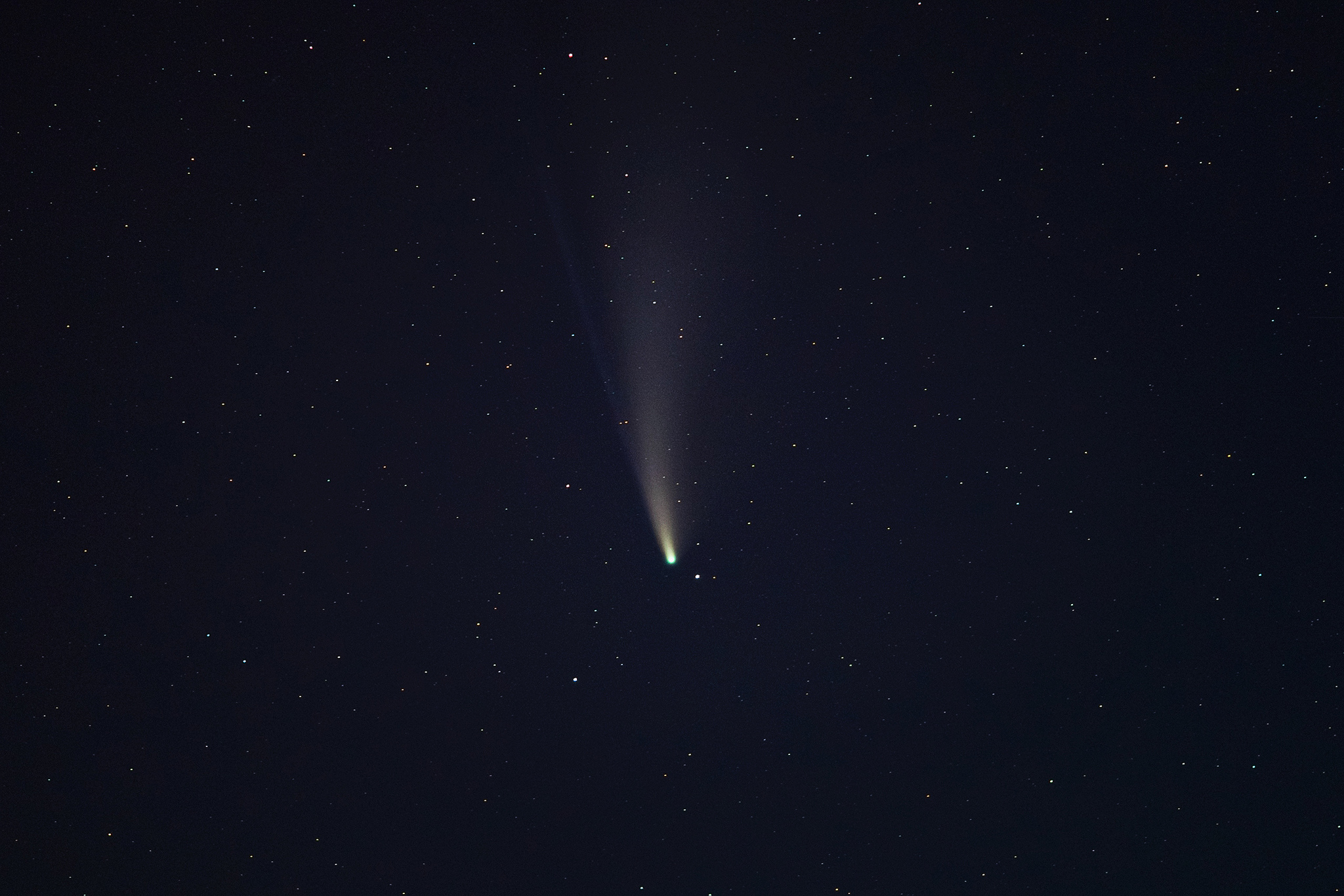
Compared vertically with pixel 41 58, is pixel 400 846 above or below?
below

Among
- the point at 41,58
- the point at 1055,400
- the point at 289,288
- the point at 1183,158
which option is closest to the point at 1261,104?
the point at 1183,158

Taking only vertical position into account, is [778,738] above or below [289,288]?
below

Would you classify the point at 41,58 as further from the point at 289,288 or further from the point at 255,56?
the point at 289,288

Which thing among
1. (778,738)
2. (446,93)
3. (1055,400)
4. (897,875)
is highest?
(446,93)

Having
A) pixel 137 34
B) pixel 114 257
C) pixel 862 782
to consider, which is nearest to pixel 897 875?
pixel 862 782

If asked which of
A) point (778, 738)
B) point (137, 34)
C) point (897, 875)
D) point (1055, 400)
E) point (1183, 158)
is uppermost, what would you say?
point (137, 34)

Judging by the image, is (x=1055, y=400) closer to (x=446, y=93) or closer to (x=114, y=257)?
(x=446, y=93)
